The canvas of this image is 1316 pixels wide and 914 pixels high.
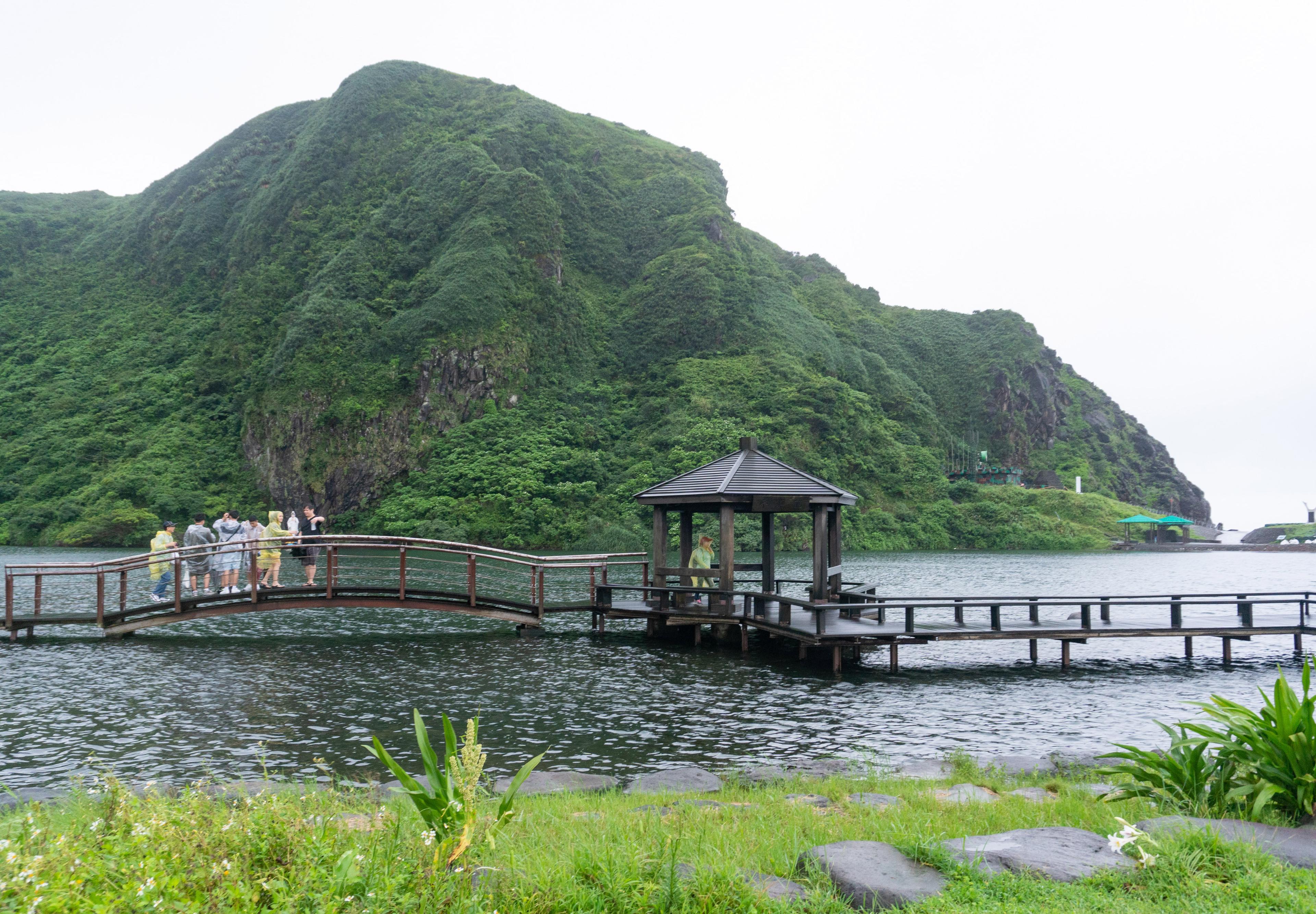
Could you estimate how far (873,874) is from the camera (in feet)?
15.3

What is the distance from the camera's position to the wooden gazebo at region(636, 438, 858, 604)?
1892 centimetres

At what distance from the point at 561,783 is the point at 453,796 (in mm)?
4458

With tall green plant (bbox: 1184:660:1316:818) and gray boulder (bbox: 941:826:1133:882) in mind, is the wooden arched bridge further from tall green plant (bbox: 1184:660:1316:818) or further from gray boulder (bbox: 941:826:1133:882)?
tall green plant (bbox: 1184:660:1316:818)

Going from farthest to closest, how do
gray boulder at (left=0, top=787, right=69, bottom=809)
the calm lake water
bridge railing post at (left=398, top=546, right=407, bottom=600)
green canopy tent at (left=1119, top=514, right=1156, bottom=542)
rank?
green canopy tent at (left=1119, top=514, right=1156, bottom=542), bridge railing post at (left=398, top=546, right=407, bottom=600), the calm lake water, gray boulder at (left=0, top=787, right=69, bottom=809)

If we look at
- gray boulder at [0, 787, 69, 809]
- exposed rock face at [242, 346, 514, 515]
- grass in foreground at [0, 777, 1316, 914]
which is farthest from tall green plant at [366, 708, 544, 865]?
exposed rock face at [242, 346, 514, 515]

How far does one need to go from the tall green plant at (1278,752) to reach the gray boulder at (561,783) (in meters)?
5.38

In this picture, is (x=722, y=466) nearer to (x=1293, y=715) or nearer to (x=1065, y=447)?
(x=1293, y=715)

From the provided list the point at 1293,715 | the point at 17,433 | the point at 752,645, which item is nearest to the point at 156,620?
the point at 752,645

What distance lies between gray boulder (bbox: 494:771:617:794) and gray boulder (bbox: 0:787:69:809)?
402 centimetres

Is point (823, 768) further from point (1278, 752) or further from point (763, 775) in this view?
point (1278, 752)

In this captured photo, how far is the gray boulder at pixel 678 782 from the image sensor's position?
8.51 metres

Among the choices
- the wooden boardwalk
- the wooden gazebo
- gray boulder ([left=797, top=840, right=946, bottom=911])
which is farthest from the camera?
the wooden gazebo

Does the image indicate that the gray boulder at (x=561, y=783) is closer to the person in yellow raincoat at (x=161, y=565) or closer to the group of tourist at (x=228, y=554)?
the group of tourist at (x=228, y=554)

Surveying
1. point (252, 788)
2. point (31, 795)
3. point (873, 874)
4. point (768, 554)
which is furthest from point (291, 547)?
point (873, 874)
